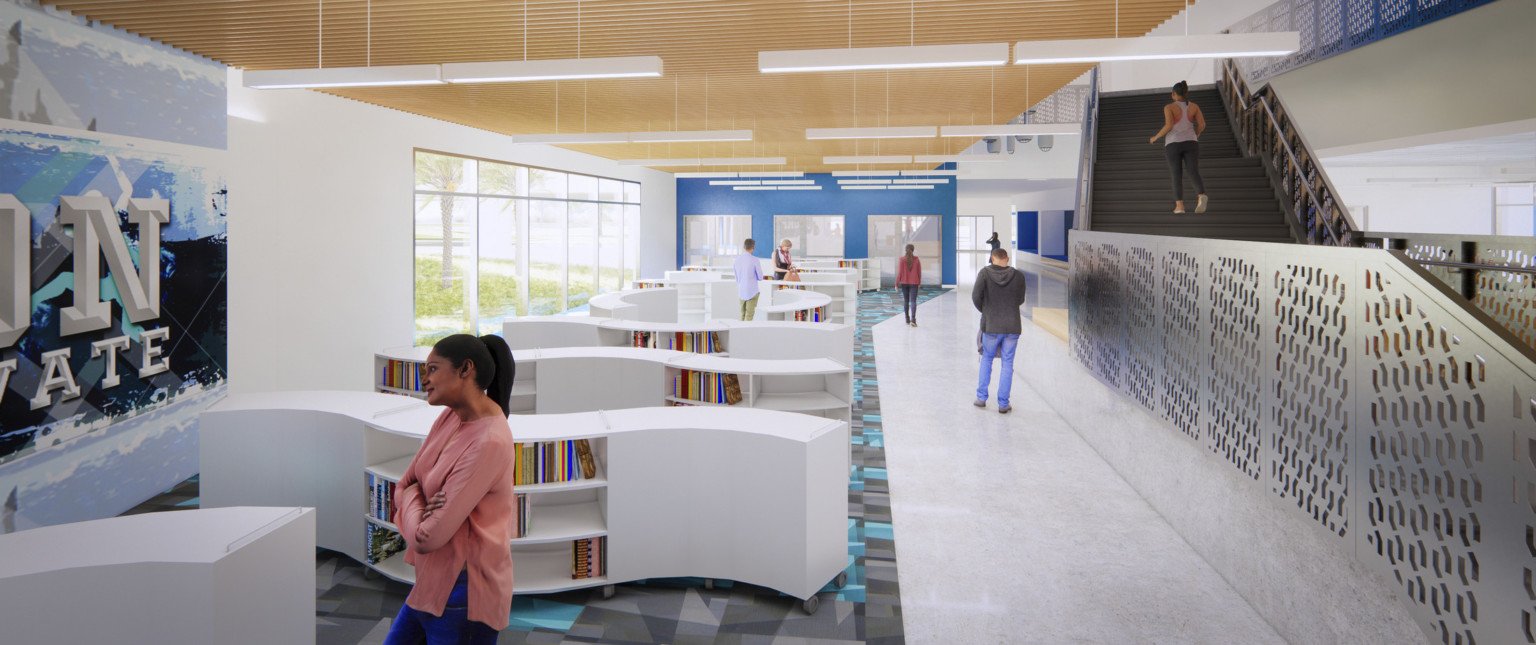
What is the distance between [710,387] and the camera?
6023 millimetres

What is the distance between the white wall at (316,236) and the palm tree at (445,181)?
1.48 ft

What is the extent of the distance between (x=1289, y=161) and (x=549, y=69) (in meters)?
7.19

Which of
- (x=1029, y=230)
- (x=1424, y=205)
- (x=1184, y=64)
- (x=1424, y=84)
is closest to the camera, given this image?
(x=1424, y=84)

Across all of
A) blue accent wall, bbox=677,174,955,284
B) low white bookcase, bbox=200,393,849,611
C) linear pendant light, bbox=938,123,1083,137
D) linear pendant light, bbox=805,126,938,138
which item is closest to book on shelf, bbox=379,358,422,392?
low white bookcase, bbox=200,393,849,611

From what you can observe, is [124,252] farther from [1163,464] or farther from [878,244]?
[878,244]

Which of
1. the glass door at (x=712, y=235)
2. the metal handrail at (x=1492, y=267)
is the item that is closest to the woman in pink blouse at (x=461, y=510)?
the metal handrail at (x=1492, y=267)

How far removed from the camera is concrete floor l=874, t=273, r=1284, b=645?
3865mm

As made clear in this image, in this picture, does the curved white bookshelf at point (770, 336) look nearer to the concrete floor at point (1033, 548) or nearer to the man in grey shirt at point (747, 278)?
the concrete floor at point (1033, 548)

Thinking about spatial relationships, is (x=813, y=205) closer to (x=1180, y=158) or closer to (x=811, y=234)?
(x=811, y=234)

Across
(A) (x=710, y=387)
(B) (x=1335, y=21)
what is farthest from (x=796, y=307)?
(B) (x=1335, y=21)

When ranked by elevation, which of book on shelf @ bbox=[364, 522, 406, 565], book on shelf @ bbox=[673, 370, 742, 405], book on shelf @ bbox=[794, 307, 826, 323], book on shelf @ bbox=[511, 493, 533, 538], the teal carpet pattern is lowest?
the teal carpet pattern

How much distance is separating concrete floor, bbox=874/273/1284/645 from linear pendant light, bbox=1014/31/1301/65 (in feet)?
9.58

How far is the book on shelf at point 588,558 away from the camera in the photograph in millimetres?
4113

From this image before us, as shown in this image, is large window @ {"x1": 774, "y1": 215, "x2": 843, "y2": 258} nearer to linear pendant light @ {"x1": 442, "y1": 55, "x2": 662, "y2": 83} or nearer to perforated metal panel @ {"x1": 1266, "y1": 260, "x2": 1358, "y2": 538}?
linear pendant light @ {"x1": 442, "y1": 55, "x2": 662, "y2": 83}
